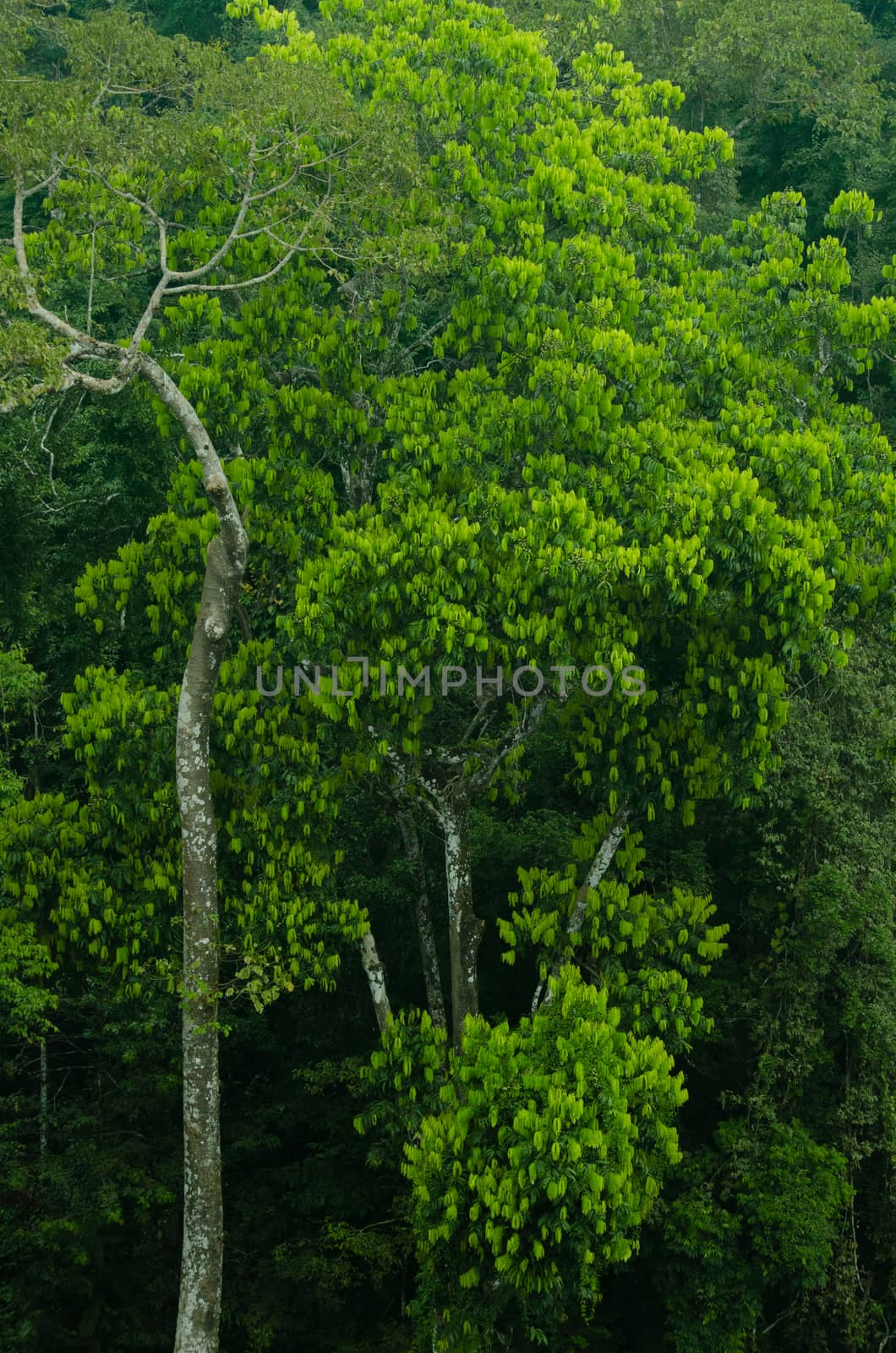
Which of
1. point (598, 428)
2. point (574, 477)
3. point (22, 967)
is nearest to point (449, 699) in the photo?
point (574, 477)

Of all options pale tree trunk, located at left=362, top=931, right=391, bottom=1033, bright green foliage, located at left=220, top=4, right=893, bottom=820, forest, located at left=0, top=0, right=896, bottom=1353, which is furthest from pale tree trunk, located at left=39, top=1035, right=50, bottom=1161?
bright green foliage, located at left=220, top=4, right=893, bottom=820

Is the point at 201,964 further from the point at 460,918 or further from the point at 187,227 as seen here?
the point at 187,227

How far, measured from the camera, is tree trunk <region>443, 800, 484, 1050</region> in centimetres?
985

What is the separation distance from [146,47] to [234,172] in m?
1.01

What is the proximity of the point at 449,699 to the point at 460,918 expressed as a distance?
2.47 meters

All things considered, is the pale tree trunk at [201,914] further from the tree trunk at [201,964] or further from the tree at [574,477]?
the tree at [574,477]

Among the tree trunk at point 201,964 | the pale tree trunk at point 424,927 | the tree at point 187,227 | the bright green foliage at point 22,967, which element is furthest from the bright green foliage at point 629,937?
the bright green foliage at point 22,967

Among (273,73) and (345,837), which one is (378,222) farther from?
(345,837)

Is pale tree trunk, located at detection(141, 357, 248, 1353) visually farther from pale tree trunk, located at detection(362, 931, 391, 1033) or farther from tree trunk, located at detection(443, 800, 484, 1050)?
tree trunk, located at detection(443, 800, 484, 1050)

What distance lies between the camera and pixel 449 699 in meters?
11.8

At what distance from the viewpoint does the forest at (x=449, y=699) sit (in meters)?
8.48

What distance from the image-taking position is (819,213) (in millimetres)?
18969

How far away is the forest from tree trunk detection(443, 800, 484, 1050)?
0.03 metres

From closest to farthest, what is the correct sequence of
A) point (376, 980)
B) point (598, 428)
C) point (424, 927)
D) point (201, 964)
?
point (201, 964) → point (598, 428) → point (376, 980) → point (424, 927)
